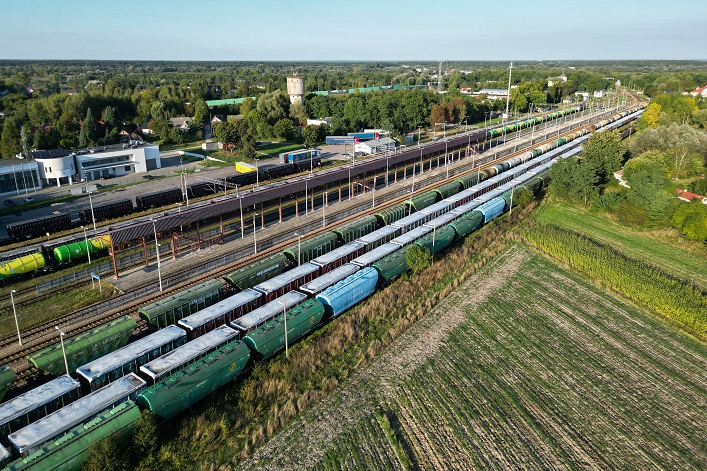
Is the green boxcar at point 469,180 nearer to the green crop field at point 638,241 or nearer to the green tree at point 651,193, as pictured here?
the green crop field at point 638,241

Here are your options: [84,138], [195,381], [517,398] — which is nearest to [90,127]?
[84,138]

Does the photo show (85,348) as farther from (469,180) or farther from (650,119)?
(650,119)

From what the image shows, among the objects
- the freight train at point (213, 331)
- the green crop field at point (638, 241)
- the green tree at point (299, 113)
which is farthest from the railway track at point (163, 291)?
the green tree at point (299, 113)

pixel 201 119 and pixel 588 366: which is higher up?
pixel 201 119

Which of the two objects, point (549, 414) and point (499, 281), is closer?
point (549, 414)

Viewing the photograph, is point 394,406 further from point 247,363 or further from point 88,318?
point 88,318

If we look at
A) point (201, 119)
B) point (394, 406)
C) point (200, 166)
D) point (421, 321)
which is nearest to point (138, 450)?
point (394, 406)

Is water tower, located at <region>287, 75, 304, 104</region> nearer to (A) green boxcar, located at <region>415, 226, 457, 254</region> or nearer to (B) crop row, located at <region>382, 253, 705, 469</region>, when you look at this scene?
(A) green boxcar, located at <region>415, 226, 457, 254</region>
